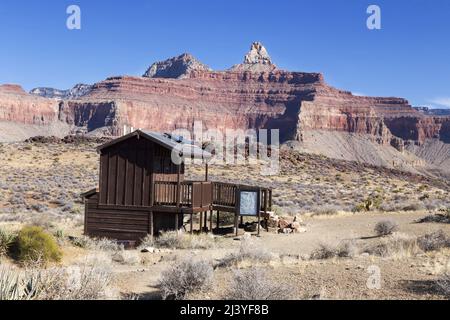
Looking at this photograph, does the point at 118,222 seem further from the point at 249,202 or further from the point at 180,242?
the point at 249,202

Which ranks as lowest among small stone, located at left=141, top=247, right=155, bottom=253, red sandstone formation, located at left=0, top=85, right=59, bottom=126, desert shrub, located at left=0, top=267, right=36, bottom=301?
small stone, located at left=141, top=247, right=155, bottom=253

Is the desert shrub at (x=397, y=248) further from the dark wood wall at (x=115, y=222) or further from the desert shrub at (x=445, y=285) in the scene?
the dark wood wall at (x=115, y=222)

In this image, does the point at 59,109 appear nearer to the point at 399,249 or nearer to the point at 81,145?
the point at 81,145

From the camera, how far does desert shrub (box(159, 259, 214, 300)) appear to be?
9.23 meters

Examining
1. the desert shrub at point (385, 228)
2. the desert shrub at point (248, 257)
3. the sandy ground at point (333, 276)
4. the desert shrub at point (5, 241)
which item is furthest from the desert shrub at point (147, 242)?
the desert shrub at point (385, 228)

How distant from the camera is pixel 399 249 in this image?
527 inches

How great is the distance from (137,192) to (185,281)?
29.0 feet

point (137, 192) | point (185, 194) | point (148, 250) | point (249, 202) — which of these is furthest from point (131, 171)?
point (249, 202)

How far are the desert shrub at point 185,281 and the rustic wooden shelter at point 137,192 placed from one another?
8130mm

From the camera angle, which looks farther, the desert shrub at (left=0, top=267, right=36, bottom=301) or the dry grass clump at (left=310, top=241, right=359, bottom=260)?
the dry grass clump at (left=310, top=241, right=359, bottom=260)

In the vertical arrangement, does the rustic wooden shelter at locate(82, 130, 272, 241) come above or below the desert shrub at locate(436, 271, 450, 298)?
above

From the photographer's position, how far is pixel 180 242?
1641 cm

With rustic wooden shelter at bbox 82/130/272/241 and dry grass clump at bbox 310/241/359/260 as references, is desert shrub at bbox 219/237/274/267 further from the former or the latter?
rustic wooden shelter at bbox 82/130/272/241

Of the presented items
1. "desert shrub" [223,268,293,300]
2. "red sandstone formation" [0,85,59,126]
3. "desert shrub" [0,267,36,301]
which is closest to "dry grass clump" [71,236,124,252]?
"desert shrub" [0,267,36,301]
